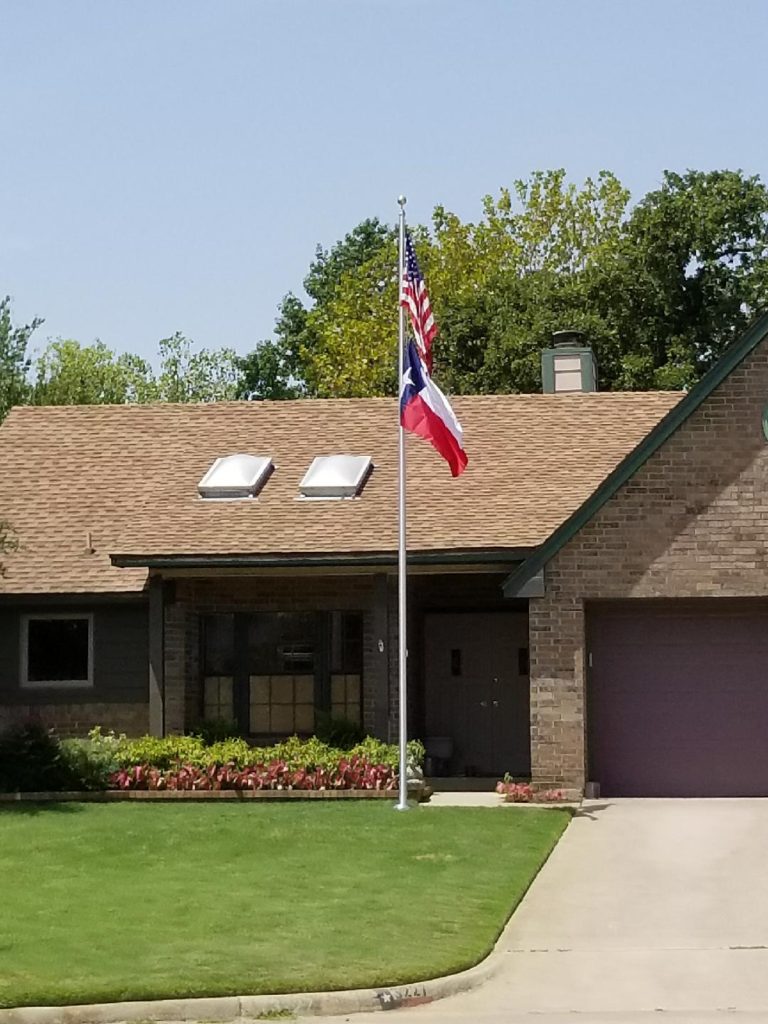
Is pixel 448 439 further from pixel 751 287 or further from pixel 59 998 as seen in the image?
pixel 751 287

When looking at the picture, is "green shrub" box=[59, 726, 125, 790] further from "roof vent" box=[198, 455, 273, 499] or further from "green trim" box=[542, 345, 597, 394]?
"green trim" box=[542, 345, 597, 394]

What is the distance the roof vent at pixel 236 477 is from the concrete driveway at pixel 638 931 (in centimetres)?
780

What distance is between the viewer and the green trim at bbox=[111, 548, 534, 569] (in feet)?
74.9

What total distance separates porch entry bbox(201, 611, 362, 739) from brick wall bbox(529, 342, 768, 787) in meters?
3.90

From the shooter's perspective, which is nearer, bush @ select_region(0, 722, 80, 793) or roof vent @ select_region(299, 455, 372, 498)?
bush @ select_region(0, 722, 80, 793)

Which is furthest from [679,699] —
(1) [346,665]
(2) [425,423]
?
(2) [425,423]

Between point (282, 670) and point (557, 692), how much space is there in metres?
4.65

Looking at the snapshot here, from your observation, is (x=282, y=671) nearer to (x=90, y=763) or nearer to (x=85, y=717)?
(x=85, y=717)

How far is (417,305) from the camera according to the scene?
21.0 m

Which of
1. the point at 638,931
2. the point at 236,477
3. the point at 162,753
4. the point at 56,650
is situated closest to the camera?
the point at 638,931

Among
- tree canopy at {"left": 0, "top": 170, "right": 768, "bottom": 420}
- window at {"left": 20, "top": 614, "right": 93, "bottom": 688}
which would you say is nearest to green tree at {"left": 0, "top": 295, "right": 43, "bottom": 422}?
tree canopy at {"left": 0, "top": 170, "right": 768, "bottom": 420}

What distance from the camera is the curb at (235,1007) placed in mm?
10672

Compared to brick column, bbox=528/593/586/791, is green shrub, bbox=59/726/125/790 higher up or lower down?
lower down

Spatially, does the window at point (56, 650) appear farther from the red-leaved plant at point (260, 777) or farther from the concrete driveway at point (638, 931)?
the concrete driveway at point (638, 931)
